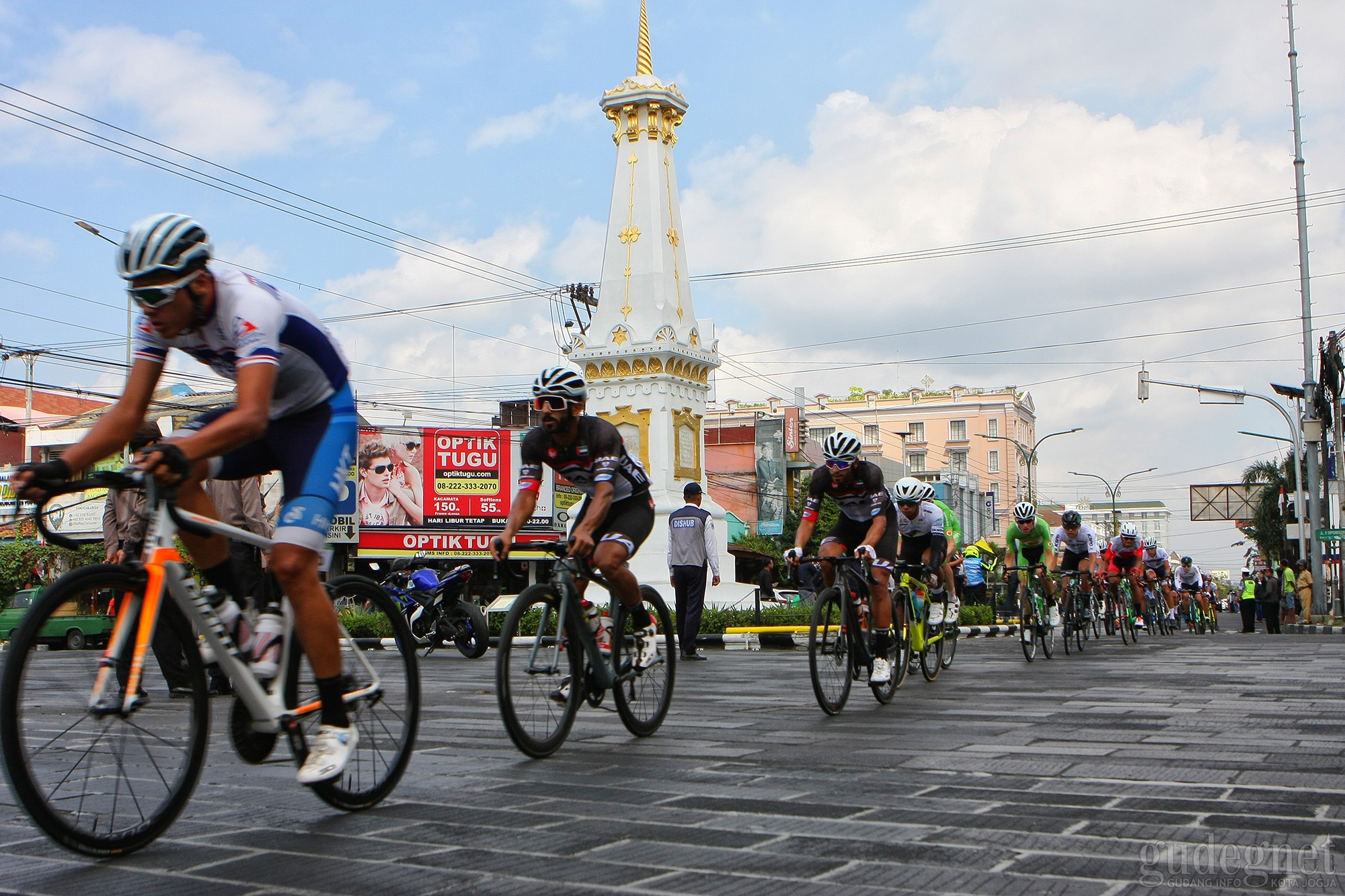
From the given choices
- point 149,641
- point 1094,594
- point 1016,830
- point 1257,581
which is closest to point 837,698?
point 1016,830

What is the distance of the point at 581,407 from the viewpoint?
6527 millimetres

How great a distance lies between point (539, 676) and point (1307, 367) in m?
34.0

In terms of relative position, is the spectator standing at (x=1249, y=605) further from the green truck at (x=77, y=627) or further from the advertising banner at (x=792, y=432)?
the advertising banner at (x=792, y=432)

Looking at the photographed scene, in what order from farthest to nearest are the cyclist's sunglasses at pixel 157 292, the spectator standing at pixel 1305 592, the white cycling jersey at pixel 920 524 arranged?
the spectator standing at pixel 1305 592
the white cycling jersey at pixel 920 524
the cyclist's sunglasses at pixel 157 292

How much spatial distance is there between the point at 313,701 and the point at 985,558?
115ft

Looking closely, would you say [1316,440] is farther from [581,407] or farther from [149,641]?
[149,641]

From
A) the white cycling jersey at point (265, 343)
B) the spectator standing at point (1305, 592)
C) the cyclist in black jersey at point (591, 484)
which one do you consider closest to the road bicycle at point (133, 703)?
the white cycling jersey at point (265, 343)

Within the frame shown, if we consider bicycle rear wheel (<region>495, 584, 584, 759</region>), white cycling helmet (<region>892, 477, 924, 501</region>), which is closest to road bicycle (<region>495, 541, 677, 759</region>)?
bicycle rear wheel (<region>495, 584, 584, 759</region>)

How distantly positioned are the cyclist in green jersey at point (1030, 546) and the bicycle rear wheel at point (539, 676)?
8.03 meters

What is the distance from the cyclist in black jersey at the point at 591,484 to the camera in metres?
6.20

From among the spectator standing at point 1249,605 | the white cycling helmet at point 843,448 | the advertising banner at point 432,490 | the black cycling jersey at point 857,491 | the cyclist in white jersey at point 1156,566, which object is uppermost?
the advertising banner at point 432,490

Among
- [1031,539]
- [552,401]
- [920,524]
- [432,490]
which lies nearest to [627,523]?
[552,401]

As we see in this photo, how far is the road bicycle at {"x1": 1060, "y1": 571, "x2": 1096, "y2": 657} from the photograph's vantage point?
14.6m
